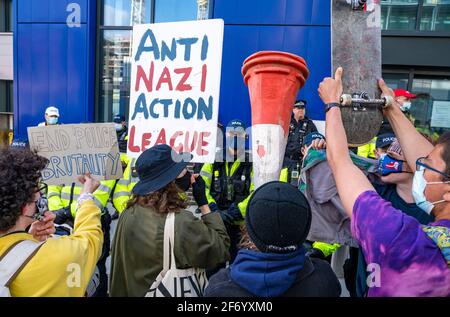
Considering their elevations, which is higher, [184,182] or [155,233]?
[184,182]

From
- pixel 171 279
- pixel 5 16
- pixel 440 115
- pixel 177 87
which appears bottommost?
pixel 171 279

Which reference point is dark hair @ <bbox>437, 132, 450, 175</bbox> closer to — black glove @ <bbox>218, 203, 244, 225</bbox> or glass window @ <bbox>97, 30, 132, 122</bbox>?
black glove @ <bbox>218, 203, 244, 225</bbox>

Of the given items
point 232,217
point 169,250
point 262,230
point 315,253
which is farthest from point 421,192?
point 232,217

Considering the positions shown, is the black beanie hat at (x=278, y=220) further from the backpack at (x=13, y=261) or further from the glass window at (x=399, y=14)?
the glass window at (x=399, y=14)

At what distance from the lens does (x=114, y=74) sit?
23.1 feet

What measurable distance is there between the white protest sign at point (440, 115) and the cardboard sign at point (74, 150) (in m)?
5.47

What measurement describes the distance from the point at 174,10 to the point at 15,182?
6.07 meters

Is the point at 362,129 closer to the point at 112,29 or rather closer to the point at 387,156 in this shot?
the point at 387,156

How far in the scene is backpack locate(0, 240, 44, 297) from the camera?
3.83ft

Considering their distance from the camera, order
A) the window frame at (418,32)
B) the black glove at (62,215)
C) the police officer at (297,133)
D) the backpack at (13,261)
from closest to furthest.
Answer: the backpack at (13,261)
the black glove at (62,215)
the police officer at (297,133)
the window frame at (418,32)

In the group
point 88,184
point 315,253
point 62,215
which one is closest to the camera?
point 88,184

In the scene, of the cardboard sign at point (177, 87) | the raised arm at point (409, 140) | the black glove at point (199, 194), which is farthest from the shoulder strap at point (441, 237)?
the cardboard sign at point (177, 87)

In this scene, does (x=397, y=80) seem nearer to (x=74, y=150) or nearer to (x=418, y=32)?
(x=418, y=32)

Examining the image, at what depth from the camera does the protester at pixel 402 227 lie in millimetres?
1055
